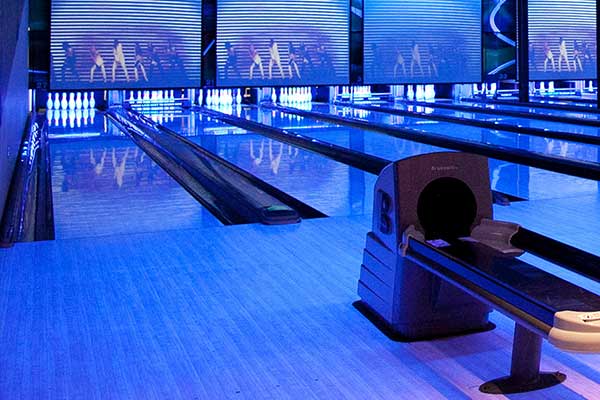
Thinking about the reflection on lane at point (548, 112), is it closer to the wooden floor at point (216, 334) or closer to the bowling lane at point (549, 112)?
the bowling lane at point (549, 112)

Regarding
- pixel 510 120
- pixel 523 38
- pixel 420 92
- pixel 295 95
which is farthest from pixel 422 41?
pixel 510 120

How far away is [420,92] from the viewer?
38.5 ft

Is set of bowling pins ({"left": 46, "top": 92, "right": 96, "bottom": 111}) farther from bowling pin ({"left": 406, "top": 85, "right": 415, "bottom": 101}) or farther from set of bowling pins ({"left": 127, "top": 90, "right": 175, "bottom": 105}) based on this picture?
bowling pin ({"left": 406, "top": 85, "right": 415, "bottom": 101})

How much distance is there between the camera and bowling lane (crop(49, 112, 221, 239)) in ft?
10.7

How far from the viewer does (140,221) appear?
3322mm

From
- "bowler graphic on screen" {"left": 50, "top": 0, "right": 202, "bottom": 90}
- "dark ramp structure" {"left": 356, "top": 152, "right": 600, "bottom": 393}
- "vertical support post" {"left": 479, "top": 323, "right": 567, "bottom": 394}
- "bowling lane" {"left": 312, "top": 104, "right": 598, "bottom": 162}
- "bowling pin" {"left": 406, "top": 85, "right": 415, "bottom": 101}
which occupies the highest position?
"bowler graphic on screen" {"left": 50, "top": 0, "right": 202, "bottom": 90}

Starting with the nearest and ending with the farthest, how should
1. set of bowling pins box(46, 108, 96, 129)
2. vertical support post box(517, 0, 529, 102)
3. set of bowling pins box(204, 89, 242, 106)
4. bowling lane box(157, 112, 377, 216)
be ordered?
bowling lane box(157, 112, 377, 216) < set of bowling pins box(46, 108, 96, 129) < vertical support post box(517, 0, 529, 102) < set of bowling pins box(204, 89, 242, 106)

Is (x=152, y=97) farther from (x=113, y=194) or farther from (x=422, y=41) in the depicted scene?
(x=113, y=194)

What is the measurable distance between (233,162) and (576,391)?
12.0 ft

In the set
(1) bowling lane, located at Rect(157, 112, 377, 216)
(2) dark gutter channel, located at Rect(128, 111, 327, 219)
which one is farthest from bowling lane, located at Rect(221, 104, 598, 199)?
(2) dark gutter channel, located at Rect(128, 111, 327, 219)

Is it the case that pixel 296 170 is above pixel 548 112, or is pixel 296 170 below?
below

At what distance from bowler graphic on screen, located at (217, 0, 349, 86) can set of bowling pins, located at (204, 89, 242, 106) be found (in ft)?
1.58

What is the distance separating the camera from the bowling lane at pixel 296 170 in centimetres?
377

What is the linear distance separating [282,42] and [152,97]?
196 centimetres
